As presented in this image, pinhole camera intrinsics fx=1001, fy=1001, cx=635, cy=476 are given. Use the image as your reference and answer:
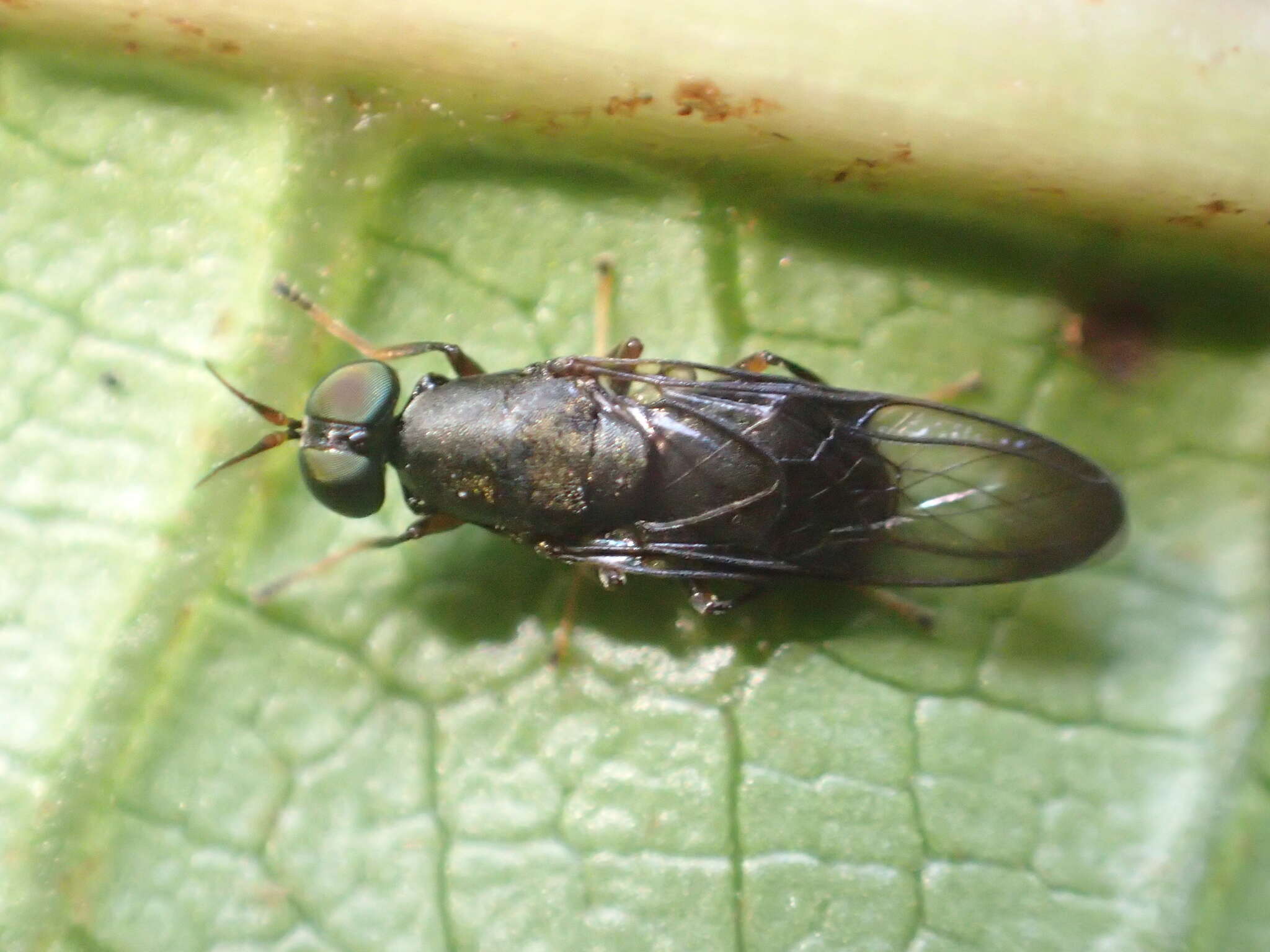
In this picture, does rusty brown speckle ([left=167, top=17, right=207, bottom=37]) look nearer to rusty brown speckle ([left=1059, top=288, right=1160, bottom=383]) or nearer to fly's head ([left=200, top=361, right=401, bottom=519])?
fly's head ([left=200, top=361, right=401, bottom=519])

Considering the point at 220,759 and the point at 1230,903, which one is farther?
the point at 220,759

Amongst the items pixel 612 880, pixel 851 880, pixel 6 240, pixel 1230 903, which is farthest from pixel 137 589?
pixel 1230 903

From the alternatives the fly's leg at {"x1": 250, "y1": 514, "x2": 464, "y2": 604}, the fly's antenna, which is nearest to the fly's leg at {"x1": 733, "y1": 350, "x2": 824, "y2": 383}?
the fly's leg at {"x1": 250, "y1": 514, "x2": 464, "y2": 604}

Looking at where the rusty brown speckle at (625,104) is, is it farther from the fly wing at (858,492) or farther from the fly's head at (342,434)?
the fly's head at (342,434)

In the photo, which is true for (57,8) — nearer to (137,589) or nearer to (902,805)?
(137,589)

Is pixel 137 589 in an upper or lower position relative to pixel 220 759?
upper

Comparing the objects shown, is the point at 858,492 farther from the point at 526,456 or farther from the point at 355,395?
the point at 355,395

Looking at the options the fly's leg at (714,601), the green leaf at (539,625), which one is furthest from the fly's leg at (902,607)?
the fly's leg at (714,601)
